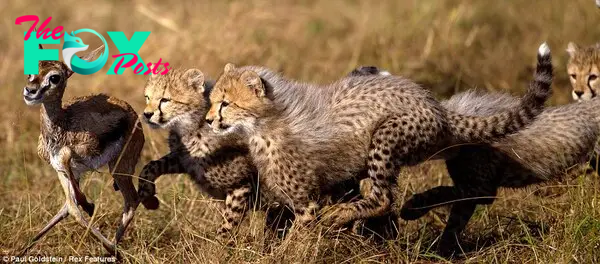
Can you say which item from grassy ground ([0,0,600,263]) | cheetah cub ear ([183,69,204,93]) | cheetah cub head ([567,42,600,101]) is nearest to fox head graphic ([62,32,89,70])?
grassy ground ([0,0,600,263])

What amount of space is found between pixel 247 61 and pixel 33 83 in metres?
3.87

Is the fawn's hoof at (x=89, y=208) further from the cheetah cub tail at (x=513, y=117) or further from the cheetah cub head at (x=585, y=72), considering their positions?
the cheetah cub head at (x=585, y=72)

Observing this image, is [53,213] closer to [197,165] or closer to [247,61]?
[197,165]

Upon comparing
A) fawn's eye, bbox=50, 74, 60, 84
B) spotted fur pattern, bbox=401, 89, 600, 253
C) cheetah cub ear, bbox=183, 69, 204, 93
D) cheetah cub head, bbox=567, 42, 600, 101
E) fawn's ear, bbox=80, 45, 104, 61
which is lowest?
spotted fur pattern, bbox=401, 89, 600, 253

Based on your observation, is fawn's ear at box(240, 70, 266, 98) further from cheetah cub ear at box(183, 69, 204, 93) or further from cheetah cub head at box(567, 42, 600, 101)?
cheetah cub head at box(567, 42, 600, 101)

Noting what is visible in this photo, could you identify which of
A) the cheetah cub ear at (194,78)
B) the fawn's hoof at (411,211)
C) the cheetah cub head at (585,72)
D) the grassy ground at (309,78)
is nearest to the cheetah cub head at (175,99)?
the cheetah cub ear at (194,78)

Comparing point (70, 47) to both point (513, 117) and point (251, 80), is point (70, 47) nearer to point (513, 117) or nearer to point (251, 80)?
point (251, 80)

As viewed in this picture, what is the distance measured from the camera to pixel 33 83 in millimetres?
4434

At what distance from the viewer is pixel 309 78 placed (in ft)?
27.4

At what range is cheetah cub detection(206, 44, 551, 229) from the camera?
467 centimetres

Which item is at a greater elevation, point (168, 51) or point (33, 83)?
point (33, 83)

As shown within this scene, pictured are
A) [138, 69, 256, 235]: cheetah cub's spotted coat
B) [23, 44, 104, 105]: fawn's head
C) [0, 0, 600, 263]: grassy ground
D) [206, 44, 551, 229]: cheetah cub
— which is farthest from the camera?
[138, 69, 256, 235]: cheetah cub's spotted coat

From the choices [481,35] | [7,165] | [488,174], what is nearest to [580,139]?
[488,174]

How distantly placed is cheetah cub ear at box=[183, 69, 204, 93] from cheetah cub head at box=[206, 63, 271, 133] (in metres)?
0.10
